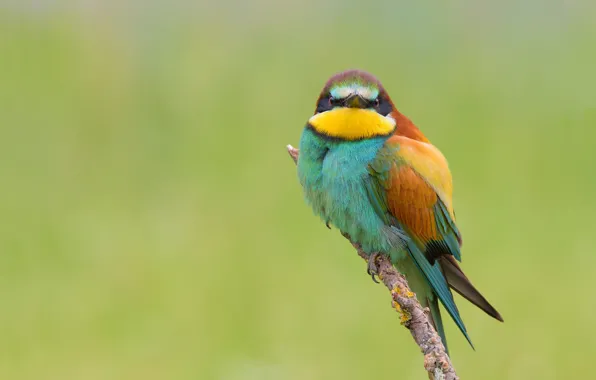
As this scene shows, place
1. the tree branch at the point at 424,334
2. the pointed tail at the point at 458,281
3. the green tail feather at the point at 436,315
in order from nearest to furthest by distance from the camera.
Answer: the tree branch at the point at 424,334 → the pointed tail at the point at 458,281 → the green tail feather at the point at 436,315

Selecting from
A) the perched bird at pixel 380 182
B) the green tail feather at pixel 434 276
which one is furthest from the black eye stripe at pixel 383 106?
the green tail feather at pixel 434 276

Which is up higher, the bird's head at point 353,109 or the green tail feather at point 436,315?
the bird's head at point 353,109

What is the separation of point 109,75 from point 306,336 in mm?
1979

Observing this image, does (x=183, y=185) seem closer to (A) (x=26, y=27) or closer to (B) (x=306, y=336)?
(B) (x=306, y=336)

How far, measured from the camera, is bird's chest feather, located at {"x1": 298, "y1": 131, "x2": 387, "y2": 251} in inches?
108

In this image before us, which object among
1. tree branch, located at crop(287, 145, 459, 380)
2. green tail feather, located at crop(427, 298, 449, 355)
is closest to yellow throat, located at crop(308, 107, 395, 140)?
green tail feather, located at crop(427, 298, 449, 355)

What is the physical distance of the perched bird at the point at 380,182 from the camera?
8.93ft

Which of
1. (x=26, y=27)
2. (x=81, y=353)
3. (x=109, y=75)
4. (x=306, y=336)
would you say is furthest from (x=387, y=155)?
(x=26, y=27)

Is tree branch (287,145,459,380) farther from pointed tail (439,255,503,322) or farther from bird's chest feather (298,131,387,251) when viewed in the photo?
bird's chest feather (298,131,387,251)

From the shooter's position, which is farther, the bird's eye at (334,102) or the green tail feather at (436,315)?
the green tail feather at (436,315)

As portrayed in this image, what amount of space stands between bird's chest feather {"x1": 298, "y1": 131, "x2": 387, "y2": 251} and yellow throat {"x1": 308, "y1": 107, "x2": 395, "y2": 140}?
0.02 m

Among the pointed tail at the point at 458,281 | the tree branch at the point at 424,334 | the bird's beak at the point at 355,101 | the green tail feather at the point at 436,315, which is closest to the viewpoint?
the tree branch at the point at 424,334

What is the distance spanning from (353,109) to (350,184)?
187mm

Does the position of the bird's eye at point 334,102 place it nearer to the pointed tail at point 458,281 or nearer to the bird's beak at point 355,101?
the bird's beak at point 355,101
